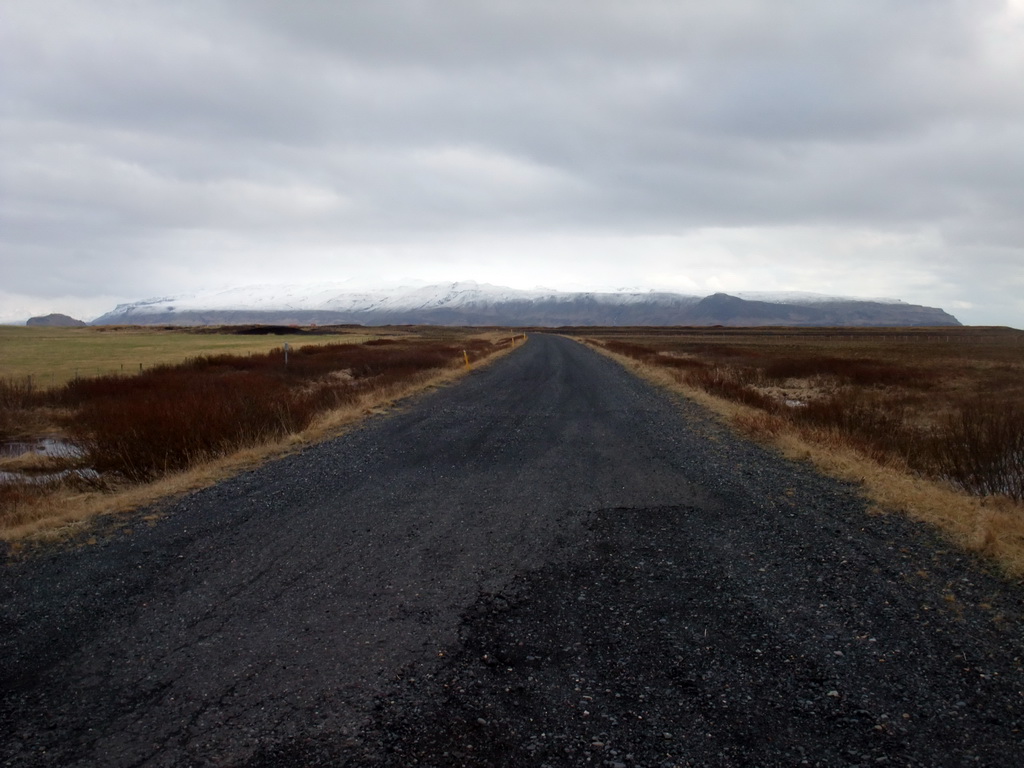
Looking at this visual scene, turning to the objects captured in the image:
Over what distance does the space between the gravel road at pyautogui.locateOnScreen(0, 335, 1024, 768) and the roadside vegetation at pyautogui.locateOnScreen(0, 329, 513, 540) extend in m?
1.93

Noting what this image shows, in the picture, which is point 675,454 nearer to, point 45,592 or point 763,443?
point 763,443

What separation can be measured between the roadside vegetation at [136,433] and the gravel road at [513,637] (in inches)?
75.9

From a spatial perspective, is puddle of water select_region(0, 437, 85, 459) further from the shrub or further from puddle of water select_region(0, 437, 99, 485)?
the shrub

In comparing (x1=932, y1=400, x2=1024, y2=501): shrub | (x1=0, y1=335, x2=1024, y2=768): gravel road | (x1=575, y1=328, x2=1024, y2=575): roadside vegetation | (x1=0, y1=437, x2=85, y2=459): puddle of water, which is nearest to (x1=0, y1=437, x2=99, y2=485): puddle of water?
(x1=0, y1=437, x2=85, y2=459): puddle of water

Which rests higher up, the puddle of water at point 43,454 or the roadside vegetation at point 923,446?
the roadside vegetation at point 923,446

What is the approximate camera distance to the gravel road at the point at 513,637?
10.6ft

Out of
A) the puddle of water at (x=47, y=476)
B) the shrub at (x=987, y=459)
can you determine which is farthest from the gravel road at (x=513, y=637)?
the puddle of water at (x=47, y=476)

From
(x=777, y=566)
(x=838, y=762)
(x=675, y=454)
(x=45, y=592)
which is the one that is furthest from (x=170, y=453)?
(x=838, y=762)

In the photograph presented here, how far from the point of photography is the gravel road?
10.6 feet

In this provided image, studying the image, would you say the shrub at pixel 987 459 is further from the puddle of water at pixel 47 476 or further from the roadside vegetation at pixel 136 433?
the puddle of water at pixel 47 476

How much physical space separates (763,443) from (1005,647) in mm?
7671

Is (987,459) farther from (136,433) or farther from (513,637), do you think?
(136,433)

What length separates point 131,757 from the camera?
10.2ft

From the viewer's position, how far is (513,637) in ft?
14.2
